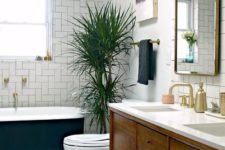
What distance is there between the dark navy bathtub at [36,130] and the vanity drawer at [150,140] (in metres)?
1.93

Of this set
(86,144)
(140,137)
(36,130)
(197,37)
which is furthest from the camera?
(36,130)

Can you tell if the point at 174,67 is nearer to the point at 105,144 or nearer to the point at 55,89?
the point at 105,144

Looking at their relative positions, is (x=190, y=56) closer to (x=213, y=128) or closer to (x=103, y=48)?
(x=213, y=128)

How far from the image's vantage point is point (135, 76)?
4.04 m

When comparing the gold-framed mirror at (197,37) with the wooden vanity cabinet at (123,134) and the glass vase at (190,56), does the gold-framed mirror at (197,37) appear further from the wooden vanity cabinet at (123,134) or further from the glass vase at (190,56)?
the wooden vanity cabinet at (123,134)

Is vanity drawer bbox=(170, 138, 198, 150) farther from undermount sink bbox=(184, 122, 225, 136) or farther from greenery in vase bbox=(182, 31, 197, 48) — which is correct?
greenery in vase bbox=(182, 31, 197, 48)

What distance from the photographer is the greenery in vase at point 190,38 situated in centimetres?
255

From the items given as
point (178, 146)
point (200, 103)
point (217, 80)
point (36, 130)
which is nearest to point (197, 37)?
point (217, 80)

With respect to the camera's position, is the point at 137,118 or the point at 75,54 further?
the point at 75,54

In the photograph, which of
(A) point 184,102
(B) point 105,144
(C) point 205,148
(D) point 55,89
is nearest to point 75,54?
(D) point 55,89

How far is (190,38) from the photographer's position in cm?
261

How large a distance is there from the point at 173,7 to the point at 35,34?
2.64 meters

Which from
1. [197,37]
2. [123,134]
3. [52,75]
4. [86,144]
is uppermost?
[197,37]

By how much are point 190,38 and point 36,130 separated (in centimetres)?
221
